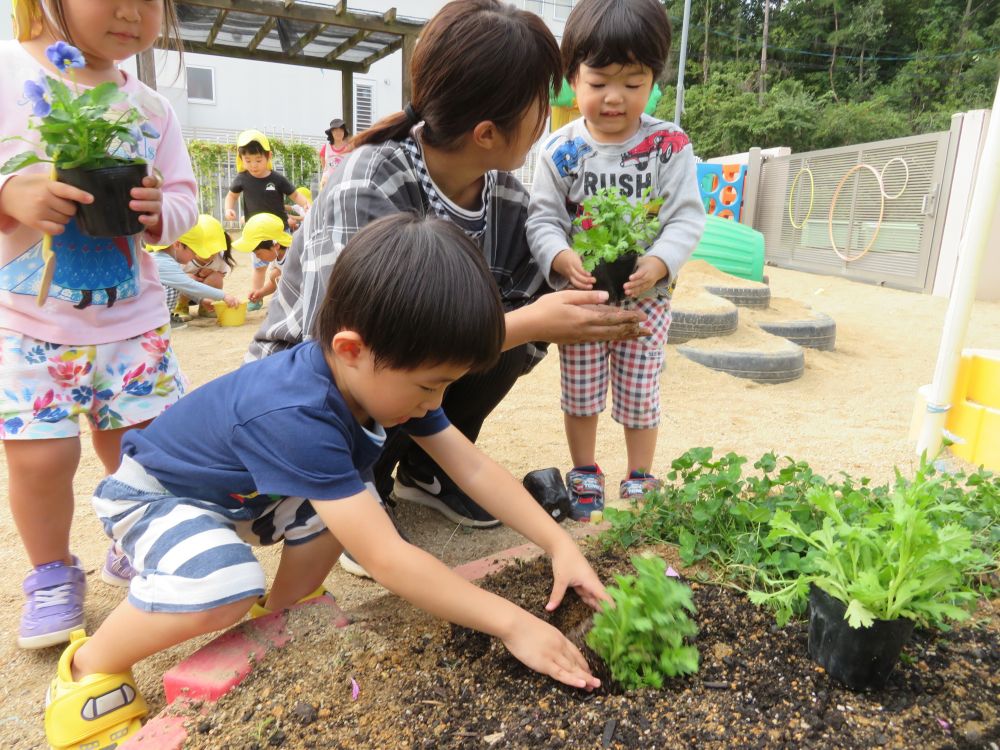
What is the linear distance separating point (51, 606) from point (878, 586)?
1815mm

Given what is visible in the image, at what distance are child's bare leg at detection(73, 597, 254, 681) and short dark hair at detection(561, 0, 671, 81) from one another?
1862 mm

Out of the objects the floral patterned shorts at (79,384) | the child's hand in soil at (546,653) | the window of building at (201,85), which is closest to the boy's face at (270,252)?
the floral patterned shorts at (79,384)

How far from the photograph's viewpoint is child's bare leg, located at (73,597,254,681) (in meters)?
1.32

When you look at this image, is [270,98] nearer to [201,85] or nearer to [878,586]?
[201,85]

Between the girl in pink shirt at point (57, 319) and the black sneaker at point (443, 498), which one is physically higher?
the girl in pink shirt at point (57, 319)

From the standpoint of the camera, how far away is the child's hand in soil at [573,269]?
6.88ft

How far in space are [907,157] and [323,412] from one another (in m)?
10.5

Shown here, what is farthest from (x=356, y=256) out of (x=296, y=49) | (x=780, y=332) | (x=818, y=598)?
(x=296, y=49)

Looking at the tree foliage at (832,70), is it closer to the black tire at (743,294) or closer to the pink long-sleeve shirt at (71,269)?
the black tire at (743,294)

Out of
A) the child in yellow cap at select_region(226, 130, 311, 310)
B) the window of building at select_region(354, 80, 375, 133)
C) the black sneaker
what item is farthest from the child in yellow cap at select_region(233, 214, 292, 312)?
the window of building at select_region(354, 80, 375, 133)

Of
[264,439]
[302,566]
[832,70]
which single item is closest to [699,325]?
[302,566]

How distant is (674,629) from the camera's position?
1.26m

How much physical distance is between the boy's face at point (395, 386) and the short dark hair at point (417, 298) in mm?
19

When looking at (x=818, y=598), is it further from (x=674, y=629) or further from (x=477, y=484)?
(x=477, y=484)
